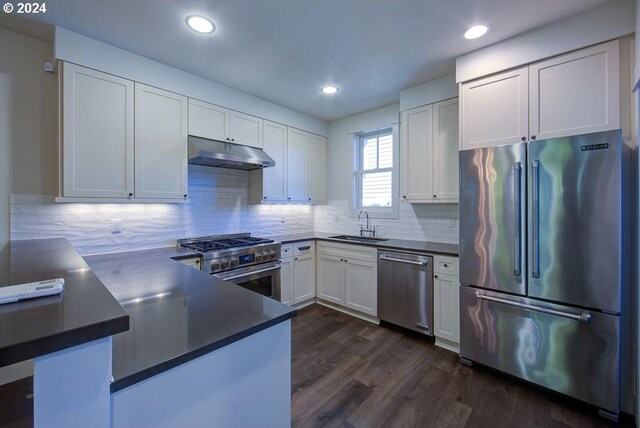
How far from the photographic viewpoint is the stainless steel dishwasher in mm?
2754

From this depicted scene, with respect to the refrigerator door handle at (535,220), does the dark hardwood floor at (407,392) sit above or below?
below

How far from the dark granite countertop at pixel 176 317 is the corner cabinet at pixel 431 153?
236 cm


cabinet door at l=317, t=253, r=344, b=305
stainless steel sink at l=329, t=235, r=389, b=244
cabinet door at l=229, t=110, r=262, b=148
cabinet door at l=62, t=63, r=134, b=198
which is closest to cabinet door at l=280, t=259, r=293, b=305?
cabinet door at l=317, t=253, r=344, b=305

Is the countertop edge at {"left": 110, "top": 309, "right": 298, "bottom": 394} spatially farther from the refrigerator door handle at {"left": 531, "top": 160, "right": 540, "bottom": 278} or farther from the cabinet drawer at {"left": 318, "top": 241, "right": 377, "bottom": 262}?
the cabinet drawer at {"left": 318, "top": 241, "right": 377, "bottom": 262}

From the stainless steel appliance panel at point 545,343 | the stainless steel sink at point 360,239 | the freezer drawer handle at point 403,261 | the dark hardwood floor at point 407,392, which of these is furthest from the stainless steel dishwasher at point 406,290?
the stainless steel sink at point 360,239

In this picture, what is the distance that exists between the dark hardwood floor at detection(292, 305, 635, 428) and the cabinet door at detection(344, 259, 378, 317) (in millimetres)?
476

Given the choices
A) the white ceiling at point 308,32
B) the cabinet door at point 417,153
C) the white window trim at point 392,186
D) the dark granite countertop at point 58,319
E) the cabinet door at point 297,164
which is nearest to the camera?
the dark granite countertop at point 58,319

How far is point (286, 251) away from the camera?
3.43m

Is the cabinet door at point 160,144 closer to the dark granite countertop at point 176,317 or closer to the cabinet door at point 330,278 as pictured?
the dark granite countertop at point 176,317

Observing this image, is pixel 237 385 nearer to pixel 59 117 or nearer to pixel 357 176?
pixel 59 117

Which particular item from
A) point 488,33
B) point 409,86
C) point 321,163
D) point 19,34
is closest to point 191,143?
point 19,34

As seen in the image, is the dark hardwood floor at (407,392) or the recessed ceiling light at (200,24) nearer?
the dark hardwood floor at (407,392)

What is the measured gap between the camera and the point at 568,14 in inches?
76.9

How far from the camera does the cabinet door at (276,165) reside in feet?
11.6
